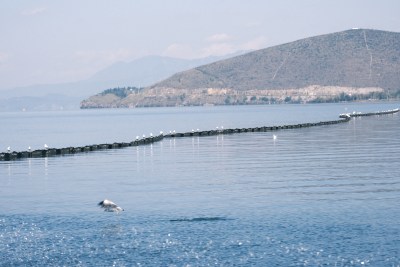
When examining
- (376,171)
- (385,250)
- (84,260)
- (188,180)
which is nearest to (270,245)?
(385,250)

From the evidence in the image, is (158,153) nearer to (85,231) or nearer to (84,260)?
(85,231)

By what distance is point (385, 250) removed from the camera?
2975 centimetres

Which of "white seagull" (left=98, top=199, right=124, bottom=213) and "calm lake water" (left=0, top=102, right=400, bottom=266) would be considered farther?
"white seagull" (left=98, top=199, right=124, bottom=213)

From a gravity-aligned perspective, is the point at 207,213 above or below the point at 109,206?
below

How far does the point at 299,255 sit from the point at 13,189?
1088 inches

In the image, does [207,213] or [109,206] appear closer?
[207,213]

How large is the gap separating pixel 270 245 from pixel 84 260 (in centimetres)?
746

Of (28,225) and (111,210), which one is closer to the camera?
(28,225)

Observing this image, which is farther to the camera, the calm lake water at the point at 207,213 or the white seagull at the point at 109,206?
the white seagull at the point at 109,206

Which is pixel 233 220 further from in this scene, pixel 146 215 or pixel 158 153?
pixel 158 153

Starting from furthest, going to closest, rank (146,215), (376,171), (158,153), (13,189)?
1. (158,153)
2. (376,171)
3. (13,189)
4. (146,215)

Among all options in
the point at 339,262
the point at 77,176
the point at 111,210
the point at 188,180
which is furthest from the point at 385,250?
the point at 77,176

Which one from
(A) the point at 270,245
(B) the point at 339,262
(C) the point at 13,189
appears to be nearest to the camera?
(B) the point at 339,262

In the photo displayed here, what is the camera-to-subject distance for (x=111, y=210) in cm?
3938
